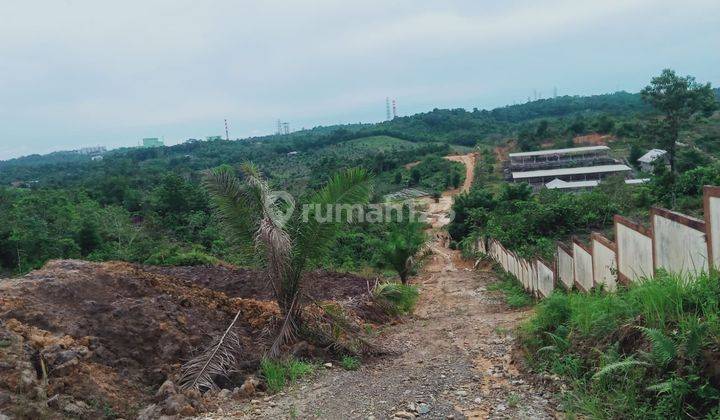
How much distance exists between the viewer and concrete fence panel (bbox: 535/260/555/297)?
37.3 feet

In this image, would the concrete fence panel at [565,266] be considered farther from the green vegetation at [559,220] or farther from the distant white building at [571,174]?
the distant white building at [571,174]

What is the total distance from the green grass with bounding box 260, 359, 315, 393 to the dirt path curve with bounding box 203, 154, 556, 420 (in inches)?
5.4

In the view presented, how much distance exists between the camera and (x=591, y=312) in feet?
15.6

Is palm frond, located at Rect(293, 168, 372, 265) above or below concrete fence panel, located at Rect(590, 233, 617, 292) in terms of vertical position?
above

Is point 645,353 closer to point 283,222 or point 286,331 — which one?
point 286,331

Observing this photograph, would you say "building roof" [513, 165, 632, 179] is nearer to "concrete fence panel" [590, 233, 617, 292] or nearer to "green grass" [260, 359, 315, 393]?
"concrete fence panel" [590, 233, 617, 292]

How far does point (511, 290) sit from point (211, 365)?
11133 mm

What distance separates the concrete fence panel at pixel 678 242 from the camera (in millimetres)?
5234

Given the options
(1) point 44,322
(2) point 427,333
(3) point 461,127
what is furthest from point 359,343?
(3) point 461,127

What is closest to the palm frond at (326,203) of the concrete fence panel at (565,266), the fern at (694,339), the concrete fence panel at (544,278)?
the fern at (694,339)

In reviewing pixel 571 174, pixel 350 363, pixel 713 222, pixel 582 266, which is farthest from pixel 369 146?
pixel 713 222

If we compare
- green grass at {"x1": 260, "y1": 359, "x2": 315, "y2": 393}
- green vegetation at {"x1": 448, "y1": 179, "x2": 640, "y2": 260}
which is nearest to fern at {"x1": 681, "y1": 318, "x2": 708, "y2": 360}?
green grass at {"x1": 260, "y1": 359, "x2": 315, "y2": 393}

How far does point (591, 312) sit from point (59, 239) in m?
21.6

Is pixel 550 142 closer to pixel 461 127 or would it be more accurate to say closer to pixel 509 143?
pixel 509 143
